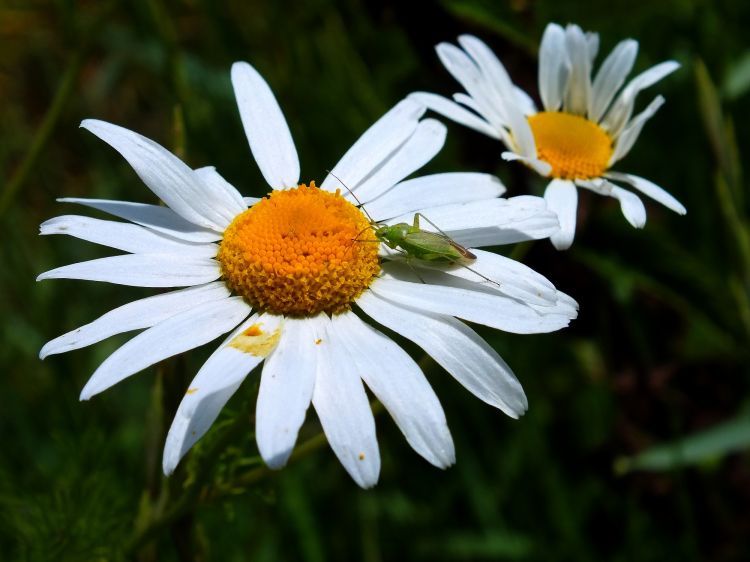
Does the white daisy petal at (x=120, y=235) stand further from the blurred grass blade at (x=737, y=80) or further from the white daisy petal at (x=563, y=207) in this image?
the blurred grass blade at (x=737, y=80)

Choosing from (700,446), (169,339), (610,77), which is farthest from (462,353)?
(700,446)

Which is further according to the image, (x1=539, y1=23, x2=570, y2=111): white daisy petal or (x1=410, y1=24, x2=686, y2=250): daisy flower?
(x1=539, y1=23, x2=570, y2=111): white daisy petal

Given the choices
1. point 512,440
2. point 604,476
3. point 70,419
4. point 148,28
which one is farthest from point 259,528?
point 148,28

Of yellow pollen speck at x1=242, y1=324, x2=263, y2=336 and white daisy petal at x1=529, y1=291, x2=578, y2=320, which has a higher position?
yellow pollen speck at x1=242, y1=324, x2=263, y2=336

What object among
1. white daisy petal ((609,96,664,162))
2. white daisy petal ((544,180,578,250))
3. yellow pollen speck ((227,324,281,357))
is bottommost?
white daisy petal ((544,180,578,250))

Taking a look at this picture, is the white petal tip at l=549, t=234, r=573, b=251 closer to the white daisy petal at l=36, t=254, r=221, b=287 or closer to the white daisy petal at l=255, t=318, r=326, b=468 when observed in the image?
the white daisy petal at l=255, t=318, r=326, b=468

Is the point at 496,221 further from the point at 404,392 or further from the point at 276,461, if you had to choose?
the point at 276,461

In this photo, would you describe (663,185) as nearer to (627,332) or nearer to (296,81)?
(627,332)

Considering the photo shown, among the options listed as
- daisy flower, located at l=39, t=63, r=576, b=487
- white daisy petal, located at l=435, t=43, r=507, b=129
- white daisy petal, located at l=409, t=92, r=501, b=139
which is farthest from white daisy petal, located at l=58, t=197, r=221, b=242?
white daisy petal, located at l=435, t=43, r=507, b=129
